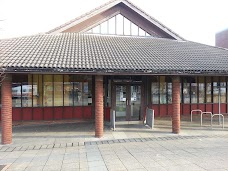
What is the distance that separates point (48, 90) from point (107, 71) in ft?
16.8

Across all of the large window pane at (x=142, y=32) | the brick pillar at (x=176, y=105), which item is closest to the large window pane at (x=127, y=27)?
the large window pane at (x=142, y=32)

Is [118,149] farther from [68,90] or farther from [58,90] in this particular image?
[58,90]

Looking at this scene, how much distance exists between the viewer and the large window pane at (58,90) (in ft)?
40.1

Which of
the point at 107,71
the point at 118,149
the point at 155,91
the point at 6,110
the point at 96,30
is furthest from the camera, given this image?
the point at 96,30

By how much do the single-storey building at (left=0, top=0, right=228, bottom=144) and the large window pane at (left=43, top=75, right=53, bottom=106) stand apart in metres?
0.05

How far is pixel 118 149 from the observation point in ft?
24.3

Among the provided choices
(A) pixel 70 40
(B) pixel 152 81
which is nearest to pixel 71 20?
(A) pixel 70 40

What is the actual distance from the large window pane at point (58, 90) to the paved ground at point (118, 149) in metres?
1.84

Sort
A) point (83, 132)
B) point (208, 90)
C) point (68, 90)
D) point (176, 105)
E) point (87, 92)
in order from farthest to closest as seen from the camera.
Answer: point (208, 90) < point (87, 92) < point (68, 90) < point (83, 132) < point (176, 105)

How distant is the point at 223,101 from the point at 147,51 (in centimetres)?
723

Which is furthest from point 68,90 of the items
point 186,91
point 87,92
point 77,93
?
point 186,91

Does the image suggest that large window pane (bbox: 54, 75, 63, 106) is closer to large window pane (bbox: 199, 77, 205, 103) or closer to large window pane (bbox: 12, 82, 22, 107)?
large window pane (bbox: 12, 82, 22, 107)

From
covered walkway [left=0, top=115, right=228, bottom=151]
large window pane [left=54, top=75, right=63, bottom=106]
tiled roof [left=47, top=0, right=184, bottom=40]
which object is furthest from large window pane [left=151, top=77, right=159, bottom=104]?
large window pane [left=54, top=75, right=63, bottom=106]

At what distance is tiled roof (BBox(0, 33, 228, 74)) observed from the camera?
839cm
